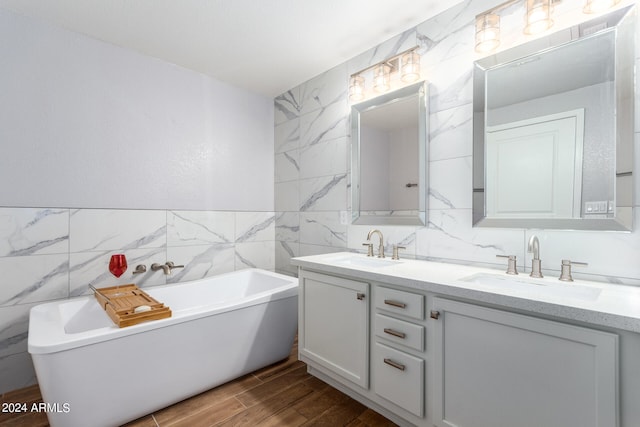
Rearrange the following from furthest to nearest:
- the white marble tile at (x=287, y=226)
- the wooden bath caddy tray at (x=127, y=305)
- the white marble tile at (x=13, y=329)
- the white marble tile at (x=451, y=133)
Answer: the white marble tile at (x=287, y=226)
the white marble tile at (x=13, y=329)
the white marble tile at (x=451, y=133)
the wooden bath caddy tray at (x=127, y=305)

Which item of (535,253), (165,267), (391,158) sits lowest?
(165,267)

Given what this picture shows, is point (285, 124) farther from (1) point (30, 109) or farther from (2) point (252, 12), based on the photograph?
(1) point (30, 109)

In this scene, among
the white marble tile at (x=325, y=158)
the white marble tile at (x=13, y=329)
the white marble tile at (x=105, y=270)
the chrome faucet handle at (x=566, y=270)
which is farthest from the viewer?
the white marble tile at (x=325, y=158)

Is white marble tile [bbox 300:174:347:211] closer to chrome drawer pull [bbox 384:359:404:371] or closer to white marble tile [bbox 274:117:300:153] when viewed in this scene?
white marble tile [bbox 274:117:300:153]

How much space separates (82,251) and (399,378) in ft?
7.57

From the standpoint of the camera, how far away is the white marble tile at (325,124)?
2607 millimetres

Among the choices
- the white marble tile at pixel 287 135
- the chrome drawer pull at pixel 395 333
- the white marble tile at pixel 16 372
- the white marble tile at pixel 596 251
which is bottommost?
the white marble tile at pixel 16 372

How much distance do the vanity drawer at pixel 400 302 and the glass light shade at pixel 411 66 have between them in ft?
4.71

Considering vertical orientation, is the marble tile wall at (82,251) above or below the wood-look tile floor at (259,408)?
above

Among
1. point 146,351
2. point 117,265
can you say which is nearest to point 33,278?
point 117,265

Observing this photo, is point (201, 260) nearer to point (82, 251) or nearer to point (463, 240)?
point (82, 251)

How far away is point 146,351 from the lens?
1646 millimetres

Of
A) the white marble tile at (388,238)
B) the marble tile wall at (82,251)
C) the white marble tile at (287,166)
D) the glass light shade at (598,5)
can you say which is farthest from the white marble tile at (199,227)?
the glass light shade at (598,5)

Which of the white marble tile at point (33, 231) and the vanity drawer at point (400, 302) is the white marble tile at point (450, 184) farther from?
the white marble tile at point (33, 231)
